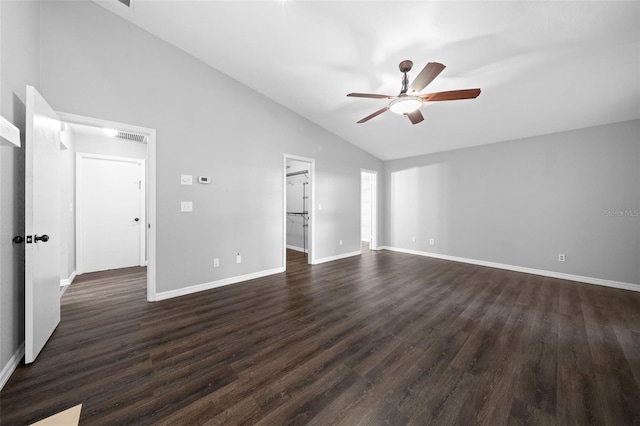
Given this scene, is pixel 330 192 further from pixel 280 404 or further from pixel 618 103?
pixel 618 103

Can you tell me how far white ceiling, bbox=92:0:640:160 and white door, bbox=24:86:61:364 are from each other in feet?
5.85

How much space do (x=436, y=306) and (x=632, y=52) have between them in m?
3.38

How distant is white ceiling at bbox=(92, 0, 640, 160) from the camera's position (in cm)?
215

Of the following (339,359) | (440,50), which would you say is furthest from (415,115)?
(339,359)

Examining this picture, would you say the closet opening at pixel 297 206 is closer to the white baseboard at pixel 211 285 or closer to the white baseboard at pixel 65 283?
the white baseboard at pixel 211 285

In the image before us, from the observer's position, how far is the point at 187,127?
329 centimetres

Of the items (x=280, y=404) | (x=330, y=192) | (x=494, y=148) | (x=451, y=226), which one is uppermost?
(x=494, y=148)

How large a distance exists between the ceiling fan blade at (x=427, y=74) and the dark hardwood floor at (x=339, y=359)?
8.03 feet

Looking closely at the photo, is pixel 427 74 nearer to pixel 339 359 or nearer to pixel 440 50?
pixel 440 50

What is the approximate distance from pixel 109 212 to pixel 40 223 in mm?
3010

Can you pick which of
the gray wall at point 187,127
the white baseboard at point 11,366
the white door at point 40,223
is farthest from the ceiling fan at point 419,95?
the white baseboard at point 11,366

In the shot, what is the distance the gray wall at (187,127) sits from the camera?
257 cm

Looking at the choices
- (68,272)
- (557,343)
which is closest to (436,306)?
(557,343)

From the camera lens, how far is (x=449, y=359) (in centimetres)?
191
